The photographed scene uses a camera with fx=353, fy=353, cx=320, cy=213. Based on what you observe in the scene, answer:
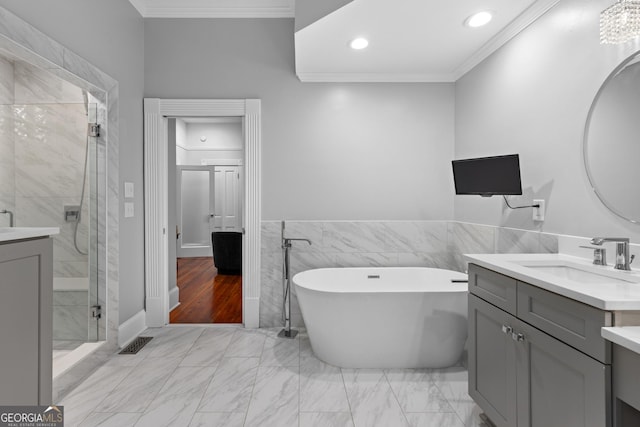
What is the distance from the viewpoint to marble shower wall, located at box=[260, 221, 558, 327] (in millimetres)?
3533

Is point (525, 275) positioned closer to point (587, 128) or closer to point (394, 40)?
point (587, 128)

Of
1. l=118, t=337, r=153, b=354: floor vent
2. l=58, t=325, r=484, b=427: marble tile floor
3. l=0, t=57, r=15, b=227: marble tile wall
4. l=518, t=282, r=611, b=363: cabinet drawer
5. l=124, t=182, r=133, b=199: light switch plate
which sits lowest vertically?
l=58, t=325, r=484, b=427: marble tile floor

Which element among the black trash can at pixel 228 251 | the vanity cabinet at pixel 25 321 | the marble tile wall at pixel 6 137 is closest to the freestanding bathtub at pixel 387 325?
the vanity cabinet at pixel 25 321

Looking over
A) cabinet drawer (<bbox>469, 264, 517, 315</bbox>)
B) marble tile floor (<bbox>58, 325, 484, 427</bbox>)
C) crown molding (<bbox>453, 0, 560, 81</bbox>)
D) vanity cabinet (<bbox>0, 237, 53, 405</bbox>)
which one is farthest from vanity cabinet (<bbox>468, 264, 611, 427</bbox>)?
vanity cabinet (<bbox>0, 237, 53, 405</bbox>)

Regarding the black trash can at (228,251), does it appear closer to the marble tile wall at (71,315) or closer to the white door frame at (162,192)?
the white door frame at (162,192)

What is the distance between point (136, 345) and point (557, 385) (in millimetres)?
3049

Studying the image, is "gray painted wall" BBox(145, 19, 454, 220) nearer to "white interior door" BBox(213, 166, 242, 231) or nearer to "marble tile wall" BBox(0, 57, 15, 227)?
"marble tile wall" BBox(0, 57, 15, 227)

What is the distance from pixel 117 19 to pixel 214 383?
3029mm

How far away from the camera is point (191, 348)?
3006 mm

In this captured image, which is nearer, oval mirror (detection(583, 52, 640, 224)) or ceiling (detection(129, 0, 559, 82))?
oval mirror (detection(583, 52, 640, 224))

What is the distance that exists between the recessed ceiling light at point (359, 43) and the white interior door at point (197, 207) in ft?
17.0

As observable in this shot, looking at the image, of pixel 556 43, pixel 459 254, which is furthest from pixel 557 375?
pixel 459 254

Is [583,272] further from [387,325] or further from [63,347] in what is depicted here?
[63,347]

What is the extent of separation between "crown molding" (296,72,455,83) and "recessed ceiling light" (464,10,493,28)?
1.00m
